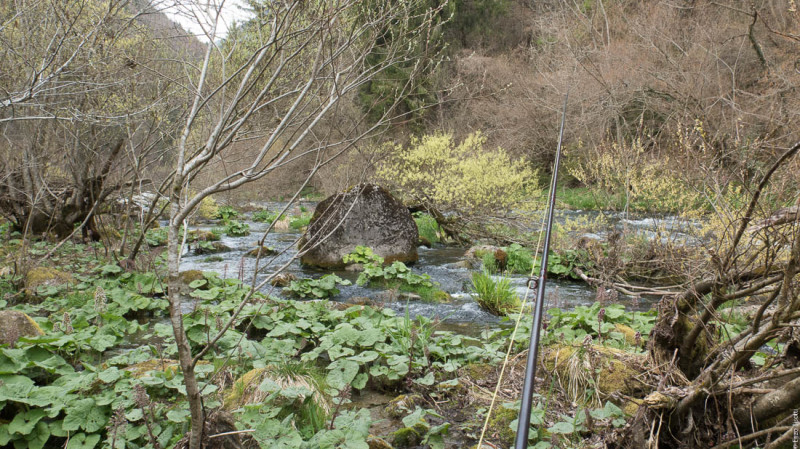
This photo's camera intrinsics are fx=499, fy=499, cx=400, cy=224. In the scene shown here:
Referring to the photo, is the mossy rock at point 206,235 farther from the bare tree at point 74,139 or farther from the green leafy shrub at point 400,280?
the green leafy shrub at point 400,280

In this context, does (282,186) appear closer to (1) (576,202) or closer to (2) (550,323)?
(1) (576,202)

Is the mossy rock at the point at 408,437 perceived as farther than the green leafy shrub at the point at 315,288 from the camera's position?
No

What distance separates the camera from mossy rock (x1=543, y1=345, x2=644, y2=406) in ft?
9.29

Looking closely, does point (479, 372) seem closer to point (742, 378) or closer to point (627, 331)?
point (627, 331)

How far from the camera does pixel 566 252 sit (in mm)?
7938

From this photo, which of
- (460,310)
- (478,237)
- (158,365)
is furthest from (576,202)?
(158,365)

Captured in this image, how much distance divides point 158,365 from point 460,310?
11.3 feet

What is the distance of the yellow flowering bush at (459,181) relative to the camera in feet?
34.9

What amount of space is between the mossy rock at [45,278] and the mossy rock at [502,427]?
5.16 metres

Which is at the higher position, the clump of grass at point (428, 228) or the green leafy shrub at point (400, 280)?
the clump of grass at point (428, 228)

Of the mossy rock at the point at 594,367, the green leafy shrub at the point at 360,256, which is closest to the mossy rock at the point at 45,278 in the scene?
the green leafy shrub at the point at 360,256

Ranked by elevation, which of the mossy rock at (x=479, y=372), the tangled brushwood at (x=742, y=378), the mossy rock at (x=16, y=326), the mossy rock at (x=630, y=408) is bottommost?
the mossy rock at (x=479, y=372)

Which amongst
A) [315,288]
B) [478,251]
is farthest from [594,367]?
[478,251]

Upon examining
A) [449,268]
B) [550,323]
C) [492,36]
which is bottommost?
[449,268]
